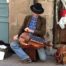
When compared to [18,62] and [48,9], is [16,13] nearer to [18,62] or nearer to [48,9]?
[48,9]

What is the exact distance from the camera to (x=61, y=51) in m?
10.8

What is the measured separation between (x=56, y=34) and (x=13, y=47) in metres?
1.68

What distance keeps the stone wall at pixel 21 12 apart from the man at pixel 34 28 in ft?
2.59

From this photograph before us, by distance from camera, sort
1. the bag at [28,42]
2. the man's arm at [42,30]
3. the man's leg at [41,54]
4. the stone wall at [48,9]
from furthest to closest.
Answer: the stone wall at [48,9] < the man's leg at [41,54] < the man's arm at [42,30] < the bag at [28,42]

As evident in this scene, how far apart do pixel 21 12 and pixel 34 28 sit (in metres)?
1.16

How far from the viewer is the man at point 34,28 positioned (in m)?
10.8

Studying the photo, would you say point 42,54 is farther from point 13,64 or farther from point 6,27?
point 6,27

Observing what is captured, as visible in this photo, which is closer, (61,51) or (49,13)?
(61,51)

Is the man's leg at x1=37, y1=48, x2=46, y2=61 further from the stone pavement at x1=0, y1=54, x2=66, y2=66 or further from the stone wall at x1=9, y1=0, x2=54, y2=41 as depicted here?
the stone wall at x1=9, y1=0, x2=54, y2=41

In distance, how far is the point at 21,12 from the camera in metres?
11.9

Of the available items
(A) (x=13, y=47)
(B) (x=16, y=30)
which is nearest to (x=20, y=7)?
(B) (x=16, y=30)

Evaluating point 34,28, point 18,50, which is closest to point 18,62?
point 18,50

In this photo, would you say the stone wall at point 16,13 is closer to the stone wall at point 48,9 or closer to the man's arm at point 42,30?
the stone wall at point 48,9

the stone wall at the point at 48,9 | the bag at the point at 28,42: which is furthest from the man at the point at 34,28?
the stone wall at the point at 48,9
